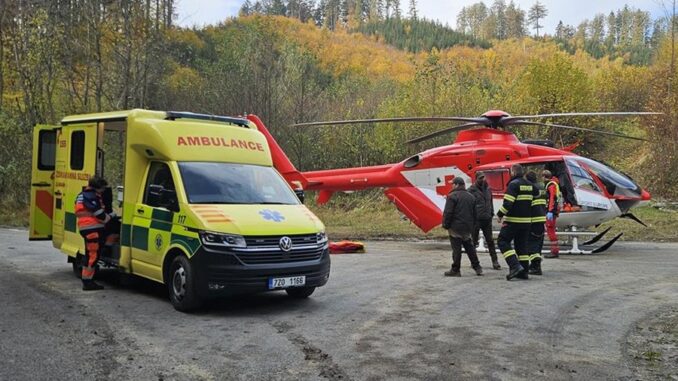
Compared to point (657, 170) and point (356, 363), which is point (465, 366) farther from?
point (657, 170)

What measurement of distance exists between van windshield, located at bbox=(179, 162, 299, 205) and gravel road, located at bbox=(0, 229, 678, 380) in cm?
138

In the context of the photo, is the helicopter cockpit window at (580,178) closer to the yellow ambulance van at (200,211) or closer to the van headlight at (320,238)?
the yellow ambulance van at (200,211)

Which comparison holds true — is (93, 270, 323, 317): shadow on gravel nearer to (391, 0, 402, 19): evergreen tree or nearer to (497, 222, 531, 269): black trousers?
(497, 222, 531, 269): black trousers

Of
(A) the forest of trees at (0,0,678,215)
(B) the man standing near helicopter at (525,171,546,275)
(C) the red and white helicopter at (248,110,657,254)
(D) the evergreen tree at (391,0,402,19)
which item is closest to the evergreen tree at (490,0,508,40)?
(D) the evergreen tree at (391,0,402,19)

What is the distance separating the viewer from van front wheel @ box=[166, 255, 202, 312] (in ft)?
23.7

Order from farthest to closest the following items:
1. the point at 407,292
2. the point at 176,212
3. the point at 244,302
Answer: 1. the point at 407,292
2. the point at 244,302
3. the point at 176,212

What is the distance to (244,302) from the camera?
26.7 ft

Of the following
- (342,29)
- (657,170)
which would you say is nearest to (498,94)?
(657,170)

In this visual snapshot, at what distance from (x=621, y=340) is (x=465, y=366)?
83.2 inches

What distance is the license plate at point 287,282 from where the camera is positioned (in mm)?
7297

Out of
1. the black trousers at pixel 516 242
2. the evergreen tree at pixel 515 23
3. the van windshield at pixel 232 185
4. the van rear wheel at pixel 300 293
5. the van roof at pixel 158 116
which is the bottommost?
the van rear wheel at pixel 300 293

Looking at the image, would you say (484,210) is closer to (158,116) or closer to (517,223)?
(517,223)

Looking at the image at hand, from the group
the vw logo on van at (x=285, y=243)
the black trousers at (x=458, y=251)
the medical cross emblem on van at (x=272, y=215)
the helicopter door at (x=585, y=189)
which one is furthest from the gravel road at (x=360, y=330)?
the helicopter door at (x=585, y=189)

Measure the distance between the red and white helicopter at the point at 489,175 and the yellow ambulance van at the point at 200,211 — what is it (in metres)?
4.54
